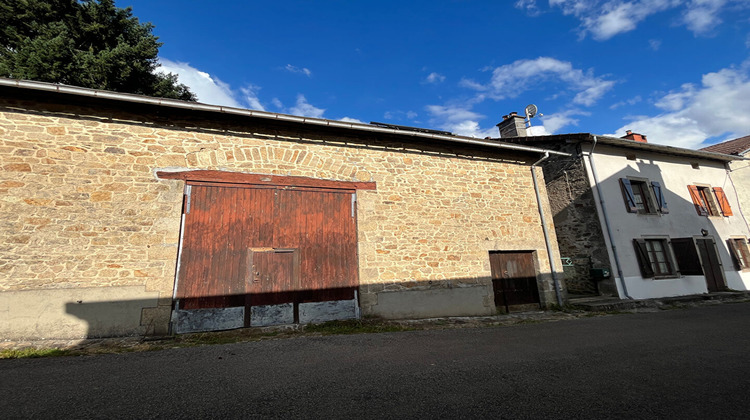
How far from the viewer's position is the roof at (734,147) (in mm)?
12664

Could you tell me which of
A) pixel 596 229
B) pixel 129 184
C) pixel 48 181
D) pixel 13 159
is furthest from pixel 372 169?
pixel 596 229

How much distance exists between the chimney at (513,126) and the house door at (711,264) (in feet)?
22.5

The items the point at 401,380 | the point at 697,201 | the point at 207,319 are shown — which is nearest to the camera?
the point at 401,380

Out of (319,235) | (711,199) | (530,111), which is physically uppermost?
(530,111)

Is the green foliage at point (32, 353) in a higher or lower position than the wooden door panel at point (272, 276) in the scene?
lower

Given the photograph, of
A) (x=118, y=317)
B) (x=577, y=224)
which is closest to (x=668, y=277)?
(x=577, y=224)

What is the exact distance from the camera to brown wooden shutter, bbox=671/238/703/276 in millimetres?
9016

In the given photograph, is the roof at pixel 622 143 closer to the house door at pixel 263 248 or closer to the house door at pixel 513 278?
the house door at pixel 513 278

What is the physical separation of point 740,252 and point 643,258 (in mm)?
5876

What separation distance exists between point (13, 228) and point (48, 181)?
0.78 meters

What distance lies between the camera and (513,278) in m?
7.32

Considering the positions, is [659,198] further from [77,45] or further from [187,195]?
[77,45]

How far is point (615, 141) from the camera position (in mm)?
9844

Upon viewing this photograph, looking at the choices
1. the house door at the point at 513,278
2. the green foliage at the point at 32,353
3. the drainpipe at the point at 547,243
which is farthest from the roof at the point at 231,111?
the green foliage at the point at 32,353
